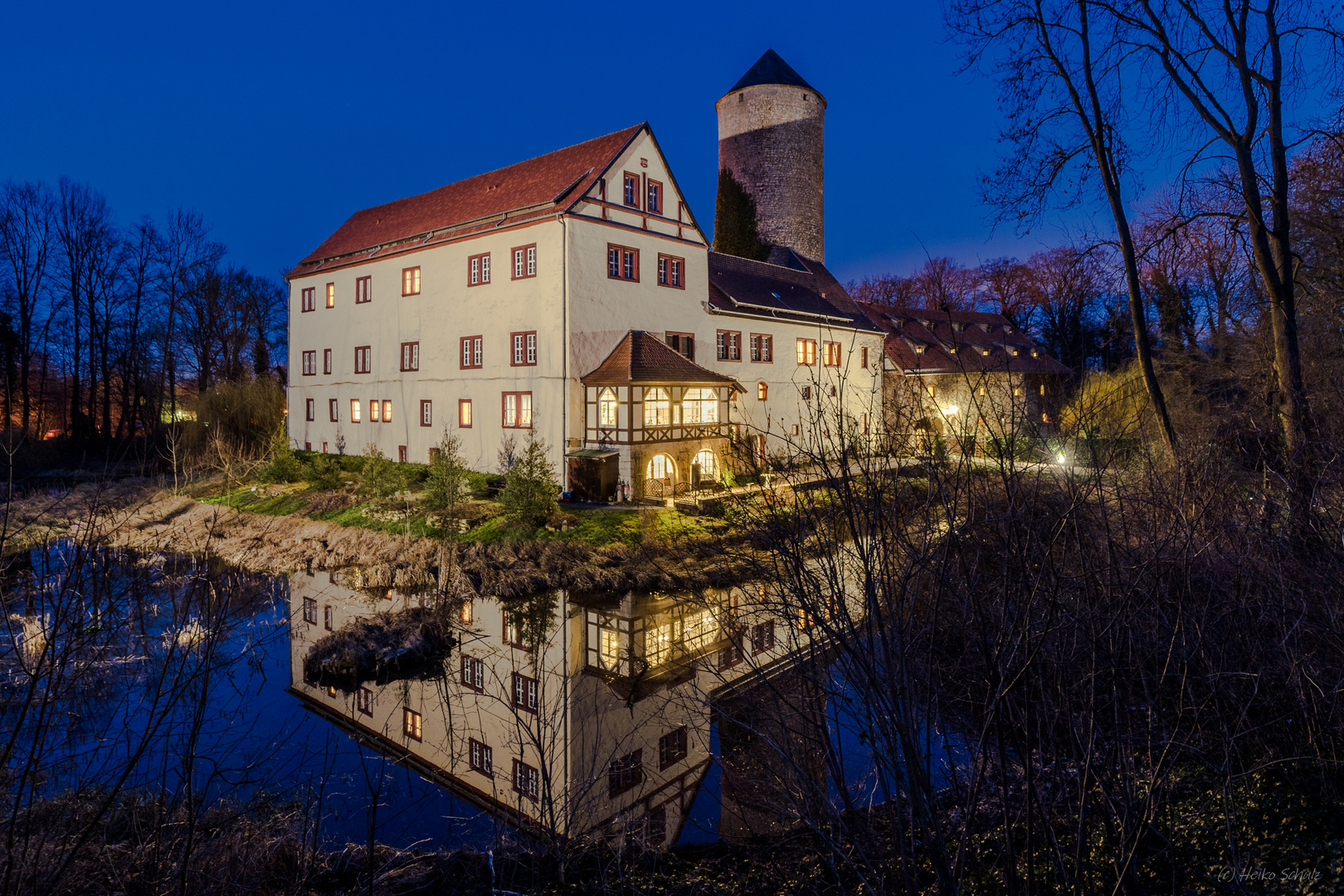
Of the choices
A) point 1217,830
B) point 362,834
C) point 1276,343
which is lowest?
point 362,834

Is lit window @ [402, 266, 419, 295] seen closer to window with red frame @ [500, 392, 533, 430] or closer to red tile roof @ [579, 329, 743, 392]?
window with red frame @ [500, 392, 533, 430]

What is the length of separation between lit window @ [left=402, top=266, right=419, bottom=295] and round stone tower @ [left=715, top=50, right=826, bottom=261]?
58.2 feet

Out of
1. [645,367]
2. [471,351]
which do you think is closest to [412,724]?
[645,367]

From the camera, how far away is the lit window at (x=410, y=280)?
73.5 ft

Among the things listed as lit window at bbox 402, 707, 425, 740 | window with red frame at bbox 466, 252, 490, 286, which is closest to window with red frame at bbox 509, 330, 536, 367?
window with red frame at bbox 466, 252, 490, 286

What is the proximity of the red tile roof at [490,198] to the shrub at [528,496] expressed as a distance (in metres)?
6.80

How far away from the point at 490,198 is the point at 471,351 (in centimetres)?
478

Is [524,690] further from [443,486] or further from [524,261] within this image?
[524,261]

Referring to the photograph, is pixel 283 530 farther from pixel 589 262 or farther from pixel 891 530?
pixel 891 530

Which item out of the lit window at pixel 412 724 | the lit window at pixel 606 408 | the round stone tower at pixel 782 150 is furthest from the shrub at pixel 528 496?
the round stone tower at pixel 782 150

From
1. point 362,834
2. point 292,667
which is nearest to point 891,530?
point 362,834

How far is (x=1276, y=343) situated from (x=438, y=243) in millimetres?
19607

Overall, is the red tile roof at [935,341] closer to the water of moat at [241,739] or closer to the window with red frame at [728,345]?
the window with red frame at [728,345]

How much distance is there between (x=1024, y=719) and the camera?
249 centimetres
